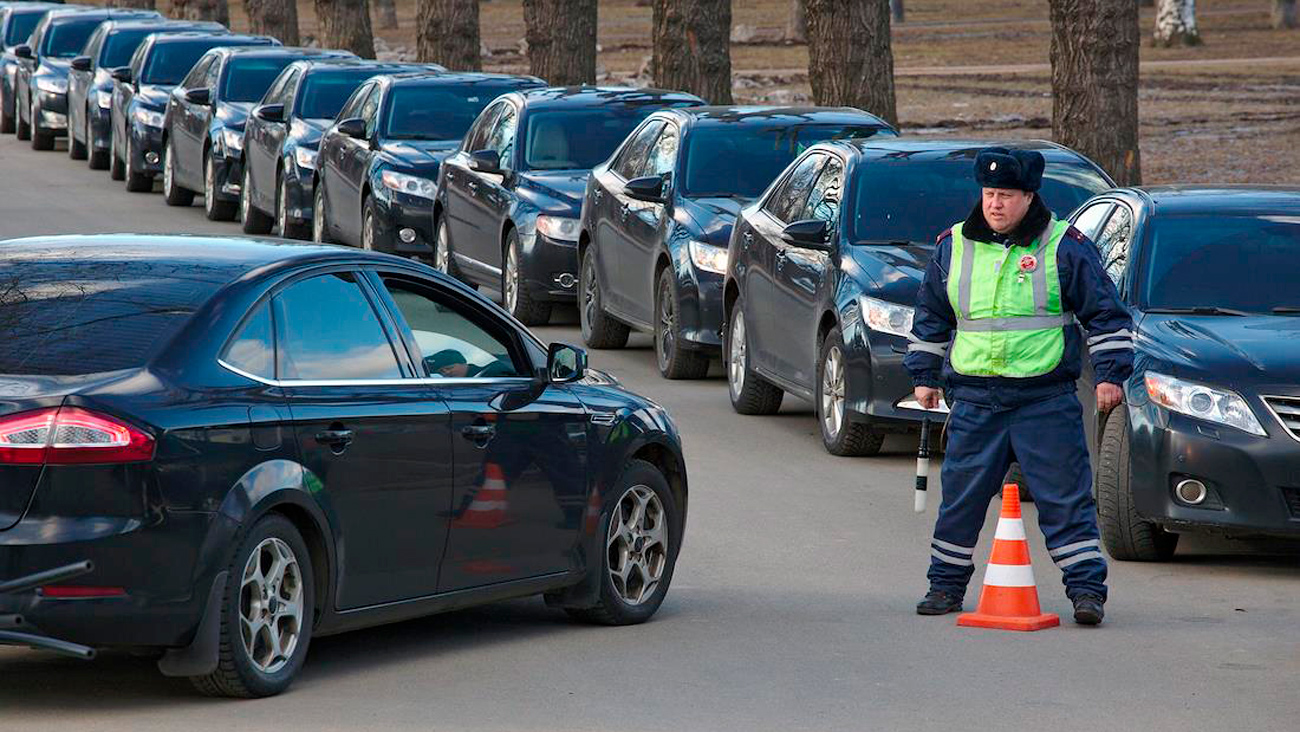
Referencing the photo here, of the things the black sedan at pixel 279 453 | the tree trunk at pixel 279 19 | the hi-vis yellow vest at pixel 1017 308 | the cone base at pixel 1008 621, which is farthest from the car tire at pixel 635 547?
Answer: the tree trunk at pixel 279 19

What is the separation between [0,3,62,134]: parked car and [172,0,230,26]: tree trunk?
35.9 ft

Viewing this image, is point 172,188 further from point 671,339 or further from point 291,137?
point 671,339

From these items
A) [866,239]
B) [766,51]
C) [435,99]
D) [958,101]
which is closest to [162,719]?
[866,239]

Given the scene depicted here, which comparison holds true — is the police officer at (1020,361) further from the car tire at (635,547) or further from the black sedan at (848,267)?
the black sedan at (848,267)

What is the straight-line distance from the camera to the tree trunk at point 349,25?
1641 inches

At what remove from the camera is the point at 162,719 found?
7.55m

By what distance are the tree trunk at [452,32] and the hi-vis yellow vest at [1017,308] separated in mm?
27517

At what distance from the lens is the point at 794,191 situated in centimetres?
1514

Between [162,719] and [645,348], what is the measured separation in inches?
453

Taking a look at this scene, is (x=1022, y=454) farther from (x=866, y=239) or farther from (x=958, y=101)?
(x=958, y=101)

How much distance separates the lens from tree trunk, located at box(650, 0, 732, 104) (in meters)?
27.6

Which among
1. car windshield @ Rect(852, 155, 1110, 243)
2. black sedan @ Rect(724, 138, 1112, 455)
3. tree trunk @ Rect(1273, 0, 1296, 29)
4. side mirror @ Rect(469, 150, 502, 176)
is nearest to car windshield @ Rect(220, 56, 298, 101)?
side mirror @ Rect(469, 150, 502, 176)

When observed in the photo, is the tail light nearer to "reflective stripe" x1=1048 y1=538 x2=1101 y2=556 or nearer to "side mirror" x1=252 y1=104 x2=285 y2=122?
"reflective stripe" x1=1048 y1=538 x2=1101 y2=556

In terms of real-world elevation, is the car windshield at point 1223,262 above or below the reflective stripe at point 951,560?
above
